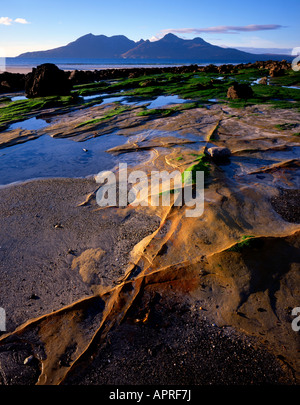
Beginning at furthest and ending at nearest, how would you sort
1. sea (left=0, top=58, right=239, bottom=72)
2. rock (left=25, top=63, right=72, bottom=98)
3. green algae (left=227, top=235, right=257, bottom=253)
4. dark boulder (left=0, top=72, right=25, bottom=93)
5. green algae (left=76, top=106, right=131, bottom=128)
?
sea (left=0, top=58, right=239, bottom=72), dark boulder (left=0, top=72, right=25, bottom=93), rock (left=25, top=63, right=72, bottom=98), green algae (left=76, top=106, right=131, bottom=128), green algae (left=227, top=235, right=257, bottom=253)

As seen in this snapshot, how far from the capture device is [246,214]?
4109 millimetres

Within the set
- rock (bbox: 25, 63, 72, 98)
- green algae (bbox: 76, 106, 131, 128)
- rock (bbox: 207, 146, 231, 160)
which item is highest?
rock (bbox: 25, 63, 72, 98)

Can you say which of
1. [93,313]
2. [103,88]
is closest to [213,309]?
[93,313]

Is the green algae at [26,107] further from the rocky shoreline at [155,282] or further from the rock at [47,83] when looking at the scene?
the rocky shoreline at [155,282]

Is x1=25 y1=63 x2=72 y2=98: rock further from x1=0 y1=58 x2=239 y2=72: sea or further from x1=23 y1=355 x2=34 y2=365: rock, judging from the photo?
x1=0 y1=58 x2=239 y2=72: sea

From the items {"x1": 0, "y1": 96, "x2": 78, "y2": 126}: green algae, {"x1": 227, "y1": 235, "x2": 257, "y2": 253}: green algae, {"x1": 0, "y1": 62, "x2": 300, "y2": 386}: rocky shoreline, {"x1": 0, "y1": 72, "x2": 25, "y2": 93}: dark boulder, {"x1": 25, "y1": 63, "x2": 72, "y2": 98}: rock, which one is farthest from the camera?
{"x1": 0, "y1": 72, "x2": 25, "y2": 93}: dark boulder

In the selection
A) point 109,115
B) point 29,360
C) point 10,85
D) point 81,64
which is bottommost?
point 29,360

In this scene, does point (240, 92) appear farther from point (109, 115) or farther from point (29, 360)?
point (29, 360)

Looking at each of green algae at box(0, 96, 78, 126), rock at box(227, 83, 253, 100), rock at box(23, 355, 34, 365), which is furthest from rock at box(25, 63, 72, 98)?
rock at box(23, 355, 34, 365)

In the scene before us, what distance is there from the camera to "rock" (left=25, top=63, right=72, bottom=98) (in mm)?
17875

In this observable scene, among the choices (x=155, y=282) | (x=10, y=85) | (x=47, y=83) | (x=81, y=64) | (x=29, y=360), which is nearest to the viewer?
(x=29, y=360)

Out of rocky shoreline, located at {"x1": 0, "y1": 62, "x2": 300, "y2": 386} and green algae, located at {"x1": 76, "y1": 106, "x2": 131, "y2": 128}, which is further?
green algae, located at {"x1": 76, "y1": 106, "x2": 131, "y2": 128}

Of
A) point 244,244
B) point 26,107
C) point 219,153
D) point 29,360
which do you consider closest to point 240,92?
point 219,153

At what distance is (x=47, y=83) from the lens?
59.3ft
